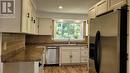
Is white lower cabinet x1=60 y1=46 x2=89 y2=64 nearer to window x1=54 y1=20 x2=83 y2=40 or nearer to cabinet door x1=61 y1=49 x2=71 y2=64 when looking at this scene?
cabinet door x1=61 y1=49 x2=71 y2=64

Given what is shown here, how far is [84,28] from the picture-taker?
24.0ft

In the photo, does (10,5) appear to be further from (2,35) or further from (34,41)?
(34,41)

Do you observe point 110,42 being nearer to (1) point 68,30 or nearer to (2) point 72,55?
(2) point 72,55

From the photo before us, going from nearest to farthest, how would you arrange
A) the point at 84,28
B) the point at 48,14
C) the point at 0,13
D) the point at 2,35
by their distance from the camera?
the point at 0,13 → the point at 2,35 → the point at 48,14 → the point at 84,28

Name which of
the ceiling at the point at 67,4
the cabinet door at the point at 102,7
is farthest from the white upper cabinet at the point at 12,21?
the ceiling at the point at 67,4

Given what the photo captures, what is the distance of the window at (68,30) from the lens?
23.5ft

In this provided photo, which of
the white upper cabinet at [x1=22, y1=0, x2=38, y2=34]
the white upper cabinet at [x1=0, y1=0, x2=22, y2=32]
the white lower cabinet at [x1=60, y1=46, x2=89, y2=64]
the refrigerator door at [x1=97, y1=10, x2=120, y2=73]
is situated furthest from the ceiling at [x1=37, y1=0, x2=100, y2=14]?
the white upper cabinet at [x1=0, y1=0, x2=22, y2=32]

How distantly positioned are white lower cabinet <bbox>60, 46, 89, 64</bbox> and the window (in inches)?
30.4

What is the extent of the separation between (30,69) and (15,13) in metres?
0.81

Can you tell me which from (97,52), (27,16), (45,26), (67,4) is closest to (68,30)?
(45,26)

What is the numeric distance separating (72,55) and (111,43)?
4523mm

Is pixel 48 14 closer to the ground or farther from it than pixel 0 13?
farther from it

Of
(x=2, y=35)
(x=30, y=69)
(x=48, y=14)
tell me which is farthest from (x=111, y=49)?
(x=48, y=14)

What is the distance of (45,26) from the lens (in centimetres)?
662
